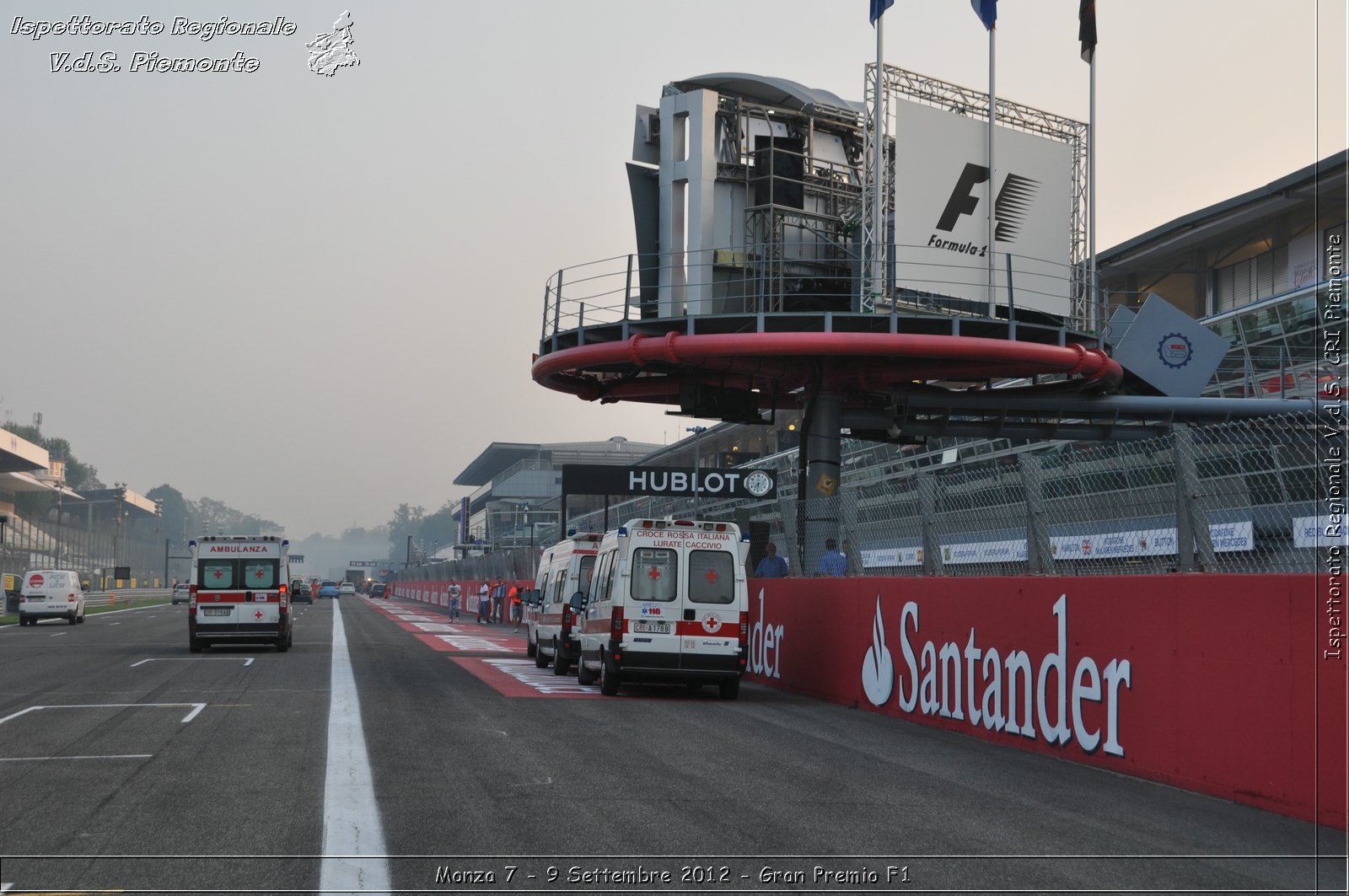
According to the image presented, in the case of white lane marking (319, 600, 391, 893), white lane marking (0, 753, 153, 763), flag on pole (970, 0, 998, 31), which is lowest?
white lane marking (0, 753, 153, 763)

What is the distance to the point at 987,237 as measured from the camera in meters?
27.8

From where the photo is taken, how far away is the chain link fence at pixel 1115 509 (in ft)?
30.3

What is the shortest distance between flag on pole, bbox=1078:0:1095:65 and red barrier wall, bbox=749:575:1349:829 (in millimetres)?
17878

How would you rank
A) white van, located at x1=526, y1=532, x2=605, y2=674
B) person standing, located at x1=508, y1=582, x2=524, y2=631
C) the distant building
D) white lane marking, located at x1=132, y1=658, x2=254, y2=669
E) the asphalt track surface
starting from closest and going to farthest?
the asphalt track surface, white van, located at x1=526, y1=532, x2=605, y2=674, white lane marking, located at x1=132, y1=658, x2=254, y2=669, person standing, located at x1=508, y1=582, x2=524, y2=631, the distant building

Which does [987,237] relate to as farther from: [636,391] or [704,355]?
[636,391]

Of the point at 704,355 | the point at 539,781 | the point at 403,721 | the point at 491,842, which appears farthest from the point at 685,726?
the point at 704,355

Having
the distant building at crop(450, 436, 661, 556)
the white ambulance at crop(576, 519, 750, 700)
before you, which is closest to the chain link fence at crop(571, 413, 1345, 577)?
the white ambulance at crop(576, 519, 750, 700)

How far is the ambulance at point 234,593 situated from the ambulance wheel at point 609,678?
10.5 metres

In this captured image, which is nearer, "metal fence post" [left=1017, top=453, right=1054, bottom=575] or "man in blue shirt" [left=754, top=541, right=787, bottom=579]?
"metal fence post" [left=1017, top=453, right=1054, bottom=575]

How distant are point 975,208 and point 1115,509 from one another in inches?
688

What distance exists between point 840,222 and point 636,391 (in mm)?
6081

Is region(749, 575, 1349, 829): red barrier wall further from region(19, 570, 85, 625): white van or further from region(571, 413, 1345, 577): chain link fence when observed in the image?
region(19, 570, 85, 625): white van

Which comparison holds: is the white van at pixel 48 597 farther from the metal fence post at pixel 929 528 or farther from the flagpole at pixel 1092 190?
the metal fence post at pixel 929 528

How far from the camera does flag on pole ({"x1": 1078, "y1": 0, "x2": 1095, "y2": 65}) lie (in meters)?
29.5
